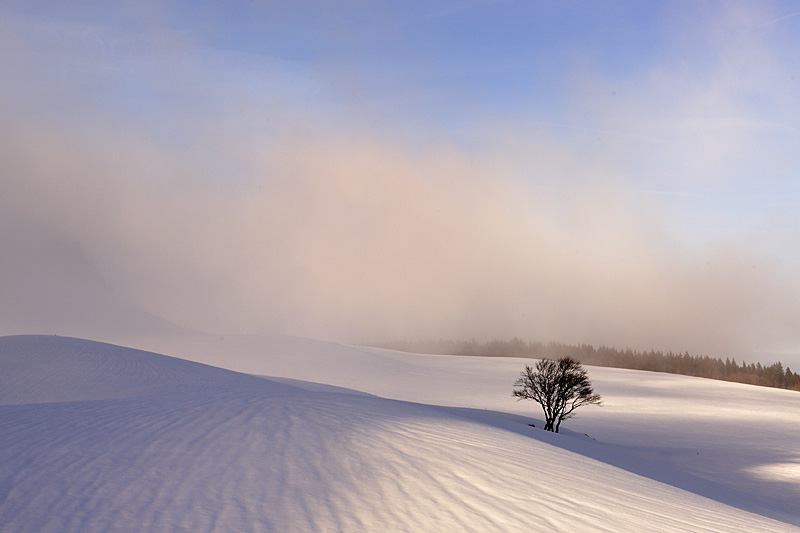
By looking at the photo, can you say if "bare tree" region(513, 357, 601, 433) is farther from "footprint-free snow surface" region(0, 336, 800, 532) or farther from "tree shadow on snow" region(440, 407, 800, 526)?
"footprint-free snow surface" region(0, 336, 800, 532)

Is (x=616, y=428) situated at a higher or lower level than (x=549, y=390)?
lower

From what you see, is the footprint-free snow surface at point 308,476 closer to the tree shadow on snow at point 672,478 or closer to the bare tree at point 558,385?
the tree shadow on snow at point 672,478

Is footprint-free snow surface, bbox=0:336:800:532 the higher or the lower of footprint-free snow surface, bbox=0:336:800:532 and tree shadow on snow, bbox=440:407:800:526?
the higher

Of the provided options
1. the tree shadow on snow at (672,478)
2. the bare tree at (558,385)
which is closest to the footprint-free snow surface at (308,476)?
the tree shadow on snow at (672,478)

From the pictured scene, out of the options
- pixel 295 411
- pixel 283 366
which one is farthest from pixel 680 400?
pixel 295 411

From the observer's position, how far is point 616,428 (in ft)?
109

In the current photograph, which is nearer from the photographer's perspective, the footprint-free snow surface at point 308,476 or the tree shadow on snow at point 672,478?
the footprint-free snow surface at point 308,476

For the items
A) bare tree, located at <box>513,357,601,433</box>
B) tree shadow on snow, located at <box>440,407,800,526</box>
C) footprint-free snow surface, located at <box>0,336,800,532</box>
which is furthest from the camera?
bare tree, located at <box>513,357,601,433</box>

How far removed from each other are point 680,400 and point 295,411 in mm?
44738

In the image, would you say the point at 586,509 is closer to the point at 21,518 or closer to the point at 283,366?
the point at 21,518

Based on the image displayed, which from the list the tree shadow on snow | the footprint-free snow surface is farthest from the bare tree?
the footprint-free snow surface

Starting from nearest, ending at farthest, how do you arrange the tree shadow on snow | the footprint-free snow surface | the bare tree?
the footprint-free snow surface, the tree shadow on snow, the bare tree

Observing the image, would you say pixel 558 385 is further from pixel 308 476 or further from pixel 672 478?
pixel 308 476

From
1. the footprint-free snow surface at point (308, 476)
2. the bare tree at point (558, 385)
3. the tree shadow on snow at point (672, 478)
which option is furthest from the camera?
the bare tree at point (558, 385)
